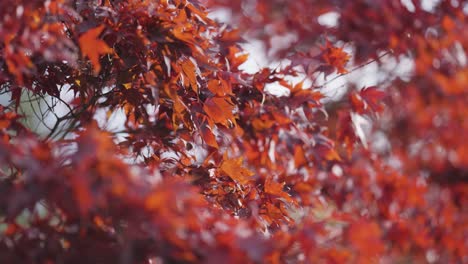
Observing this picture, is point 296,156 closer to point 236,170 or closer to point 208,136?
point 208,136

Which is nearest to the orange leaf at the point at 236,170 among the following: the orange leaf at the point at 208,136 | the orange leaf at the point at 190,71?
the orange leaf at the point at 208,136

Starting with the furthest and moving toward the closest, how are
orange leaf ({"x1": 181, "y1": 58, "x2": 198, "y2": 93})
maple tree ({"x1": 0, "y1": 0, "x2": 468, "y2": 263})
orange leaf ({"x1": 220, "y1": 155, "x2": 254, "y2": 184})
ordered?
orange leaf ({"x1": 220, "y1": 155, "x2": 254, "y2": 184}) < orange leaf ({"x1": 181, "y1": 58, "x2": 198, "y2": 93}) < maple tree ({"x1": 0, "y1": 0, "x2": 468, "y2": 263})

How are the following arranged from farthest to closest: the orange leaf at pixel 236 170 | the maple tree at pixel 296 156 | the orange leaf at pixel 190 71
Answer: the orange leaf at pixel 236 170
the orange leaf at pixel 190 71
the maple tree at pixel 296 156

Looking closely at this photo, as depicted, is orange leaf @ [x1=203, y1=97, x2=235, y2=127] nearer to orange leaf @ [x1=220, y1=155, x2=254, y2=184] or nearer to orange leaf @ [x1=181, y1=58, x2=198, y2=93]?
orange leaf @ [x1=181, y1=58, x2=198, y2=93]

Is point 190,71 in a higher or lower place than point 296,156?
higher

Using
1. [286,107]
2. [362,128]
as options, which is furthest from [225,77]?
[362,128]

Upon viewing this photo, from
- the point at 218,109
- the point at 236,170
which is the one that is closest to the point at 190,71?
the point at 218,109

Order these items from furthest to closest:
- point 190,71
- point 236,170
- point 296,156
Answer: point 236,170
point 190,71
point 296,156

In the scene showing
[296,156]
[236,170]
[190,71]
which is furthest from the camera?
[236,170]

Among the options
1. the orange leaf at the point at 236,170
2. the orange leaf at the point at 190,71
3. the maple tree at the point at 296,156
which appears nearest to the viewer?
the maple tree at the point at 296,156

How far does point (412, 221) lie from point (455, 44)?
36 centimetres

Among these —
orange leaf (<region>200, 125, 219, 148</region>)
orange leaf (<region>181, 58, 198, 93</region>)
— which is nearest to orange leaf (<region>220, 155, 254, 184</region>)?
orange leaf (<region>200, 125, 219, 148</region>)

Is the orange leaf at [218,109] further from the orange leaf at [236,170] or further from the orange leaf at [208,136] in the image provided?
the orange leaf at [236,170]

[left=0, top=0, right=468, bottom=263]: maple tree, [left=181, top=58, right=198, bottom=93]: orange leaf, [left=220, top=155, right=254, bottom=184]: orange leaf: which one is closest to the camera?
[left=0, top=0, right=468, bottom=263]: maple tree
